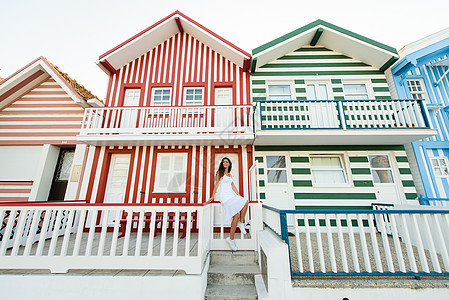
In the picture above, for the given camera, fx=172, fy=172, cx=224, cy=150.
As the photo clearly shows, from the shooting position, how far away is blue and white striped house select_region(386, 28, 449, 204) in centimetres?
610

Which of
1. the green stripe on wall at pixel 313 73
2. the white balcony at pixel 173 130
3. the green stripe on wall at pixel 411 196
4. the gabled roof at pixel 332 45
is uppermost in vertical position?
the gabled roof at pixel 332 45

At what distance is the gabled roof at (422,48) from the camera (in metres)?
6.37

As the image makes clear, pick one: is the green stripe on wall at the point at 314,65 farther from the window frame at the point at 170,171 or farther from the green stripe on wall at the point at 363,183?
the window frame at the point at 170,171

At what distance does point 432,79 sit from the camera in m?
7.15

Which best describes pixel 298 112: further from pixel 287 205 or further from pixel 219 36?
pixel 219 36

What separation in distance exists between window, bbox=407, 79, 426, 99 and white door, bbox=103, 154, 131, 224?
1169 cm

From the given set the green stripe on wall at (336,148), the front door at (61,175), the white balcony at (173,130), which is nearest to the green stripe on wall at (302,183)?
the green stripe on wall at (336,148)

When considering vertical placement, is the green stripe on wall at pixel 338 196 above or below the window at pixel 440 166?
below

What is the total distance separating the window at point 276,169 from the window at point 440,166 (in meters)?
5.34

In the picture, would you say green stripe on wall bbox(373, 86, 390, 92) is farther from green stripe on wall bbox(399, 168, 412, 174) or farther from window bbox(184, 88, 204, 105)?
window bbox(184, 88, 204, 105)

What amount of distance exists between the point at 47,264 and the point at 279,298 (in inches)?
157

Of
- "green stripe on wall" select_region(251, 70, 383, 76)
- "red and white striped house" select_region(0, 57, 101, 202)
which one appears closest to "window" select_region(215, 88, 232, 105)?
"green stripe on wall" select_region(251, 70, 383, 76)

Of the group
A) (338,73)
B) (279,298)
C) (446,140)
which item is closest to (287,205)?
(279,298)

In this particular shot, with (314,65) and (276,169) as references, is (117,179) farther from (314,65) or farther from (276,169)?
(314,65)
